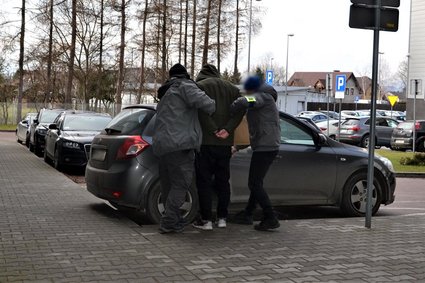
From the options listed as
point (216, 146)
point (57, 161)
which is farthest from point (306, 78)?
point (216, 146)

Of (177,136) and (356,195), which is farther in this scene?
(356,195)

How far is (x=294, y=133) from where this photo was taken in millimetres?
8281

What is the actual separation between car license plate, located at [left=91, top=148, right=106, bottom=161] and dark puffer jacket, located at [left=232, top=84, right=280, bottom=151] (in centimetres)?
212

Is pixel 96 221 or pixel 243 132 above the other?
pixel 243 132

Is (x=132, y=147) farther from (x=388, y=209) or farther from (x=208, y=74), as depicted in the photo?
(x=388, y=209)

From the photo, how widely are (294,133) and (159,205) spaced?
2.24 m

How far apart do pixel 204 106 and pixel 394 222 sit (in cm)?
341

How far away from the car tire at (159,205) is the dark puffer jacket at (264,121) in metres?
1.03

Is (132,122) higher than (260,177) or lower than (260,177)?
higher

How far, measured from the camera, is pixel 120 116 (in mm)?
8312

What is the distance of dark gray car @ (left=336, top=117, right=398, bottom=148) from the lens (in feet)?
93.6

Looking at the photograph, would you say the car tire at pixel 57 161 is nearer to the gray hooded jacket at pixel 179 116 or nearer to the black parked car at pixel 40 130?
the black parked car at pixel 40 130

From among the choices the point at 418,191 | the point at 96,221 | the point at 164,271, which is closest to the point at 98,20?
the point at 418,191

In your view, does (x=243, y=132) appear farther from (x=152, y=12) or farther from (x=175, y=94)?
(x=152, y=12)
